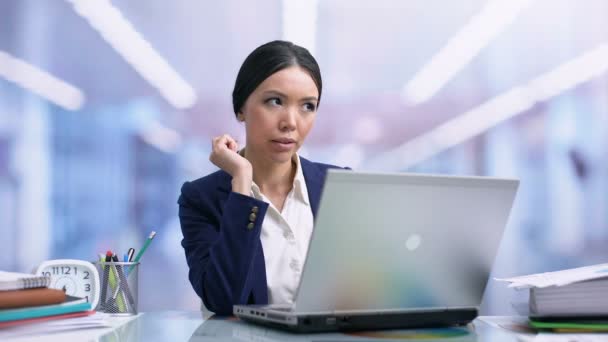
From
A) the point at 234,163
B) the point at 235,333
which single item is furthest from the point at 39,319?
the point at 234,163

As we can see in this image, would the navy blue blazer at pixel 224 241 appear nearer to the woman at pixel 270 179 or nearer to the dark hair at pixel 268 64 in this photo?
the woman at pixel 270 179

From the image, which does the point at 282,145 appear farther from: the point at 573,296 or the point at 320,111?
the point at 320,111

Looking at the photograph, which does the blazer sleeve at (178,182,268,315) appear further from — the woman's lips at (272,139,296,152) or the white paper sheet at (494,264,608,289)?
the white paper sheet at (494,264,608,289)

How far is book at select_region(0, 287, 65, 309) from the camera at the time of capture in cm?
115

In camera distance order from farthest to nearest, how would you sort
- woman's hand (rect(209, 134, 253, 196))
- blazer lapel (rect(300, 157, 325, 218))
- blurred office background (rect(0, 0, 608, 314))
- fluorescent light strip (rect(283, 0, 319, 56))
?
1. fluorescent light strip (rect(283, 0, 319, 56))
2. blurred office background (rect(0, 0, 608, 314))
3. blazer lapel (rect(300, 157, 325, 218))
4. woman's hand (rect(209, 134, 253, 196))

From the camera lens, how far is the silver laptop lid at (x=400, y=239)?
1.10m

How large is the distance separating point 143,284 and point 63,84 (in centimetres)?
94

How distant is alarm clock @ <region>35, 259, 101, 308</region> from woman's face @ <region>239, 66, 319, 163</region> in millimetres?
598

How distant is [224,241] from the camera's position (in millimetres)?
1624

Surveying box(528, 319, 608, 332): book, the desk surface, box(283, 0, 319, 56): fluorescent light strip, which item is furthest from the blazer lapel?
box(283, 0, 319, 56): fluorescent light strip

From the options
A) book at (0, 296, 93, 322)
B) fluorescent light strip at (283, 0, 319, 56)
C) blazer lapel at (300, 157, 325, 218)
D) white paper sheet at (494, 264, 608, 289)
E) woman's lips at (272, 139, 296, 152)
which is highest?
fluorescent light strip at (283, 0, 319, 56)

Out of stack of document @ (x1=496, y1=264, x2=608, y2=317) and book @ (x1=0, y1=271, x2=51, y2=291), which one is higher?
book @ (x1=0, y1=271, x2=51, y2=291)

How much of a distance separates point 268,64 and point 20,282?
3.30 feet

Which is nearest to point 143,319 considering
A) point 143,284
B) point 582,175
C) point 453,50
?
point 143,284
